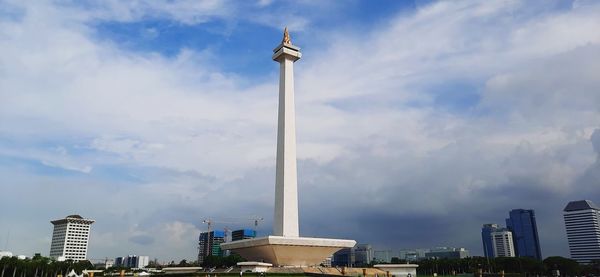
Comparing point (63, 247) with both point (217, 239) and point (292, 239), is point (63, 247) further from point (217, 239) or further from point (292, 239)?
point (292, 239)

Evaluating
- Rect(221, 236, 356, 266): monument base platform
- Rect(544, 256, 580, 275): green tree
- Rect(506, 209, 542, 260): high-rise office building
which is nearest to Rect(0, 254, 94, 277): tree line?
Rect(221, 236, 356, 266): monument base platform

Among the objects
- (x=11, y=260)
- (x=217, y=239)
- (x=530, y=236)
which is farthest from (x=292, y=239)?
(x=530, y=236)

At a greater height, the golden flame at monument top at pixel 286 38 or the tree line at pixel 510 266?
the golden flame at monument top at pixel 286 38

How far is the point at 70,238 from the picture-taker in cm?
14262

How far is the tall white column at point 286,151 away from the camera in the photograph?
45.7 metres

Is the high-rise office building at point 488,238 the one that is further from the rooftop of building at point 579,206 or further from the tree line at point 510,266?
the tree line at point 510,266

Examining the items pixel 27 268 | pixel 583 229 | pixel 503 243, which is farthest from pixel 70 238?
pixel 583 229

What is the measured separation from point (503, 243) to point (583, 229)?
24.7 m

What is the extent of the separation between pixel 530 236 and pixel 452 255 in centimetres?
4578

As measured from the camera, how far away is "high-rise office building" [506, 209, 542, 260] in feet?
570

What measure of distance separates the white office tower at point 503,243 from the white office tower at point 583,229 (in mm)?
17975

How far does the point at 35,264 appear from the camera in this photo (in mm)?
59344

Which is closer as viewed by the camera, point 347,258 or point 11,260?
point 11,260

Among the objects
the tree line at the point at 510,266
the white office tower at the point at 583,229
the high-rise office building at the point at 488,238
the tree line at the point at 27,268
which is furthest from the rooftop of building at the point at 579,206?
the tree line at the point at 27,268
